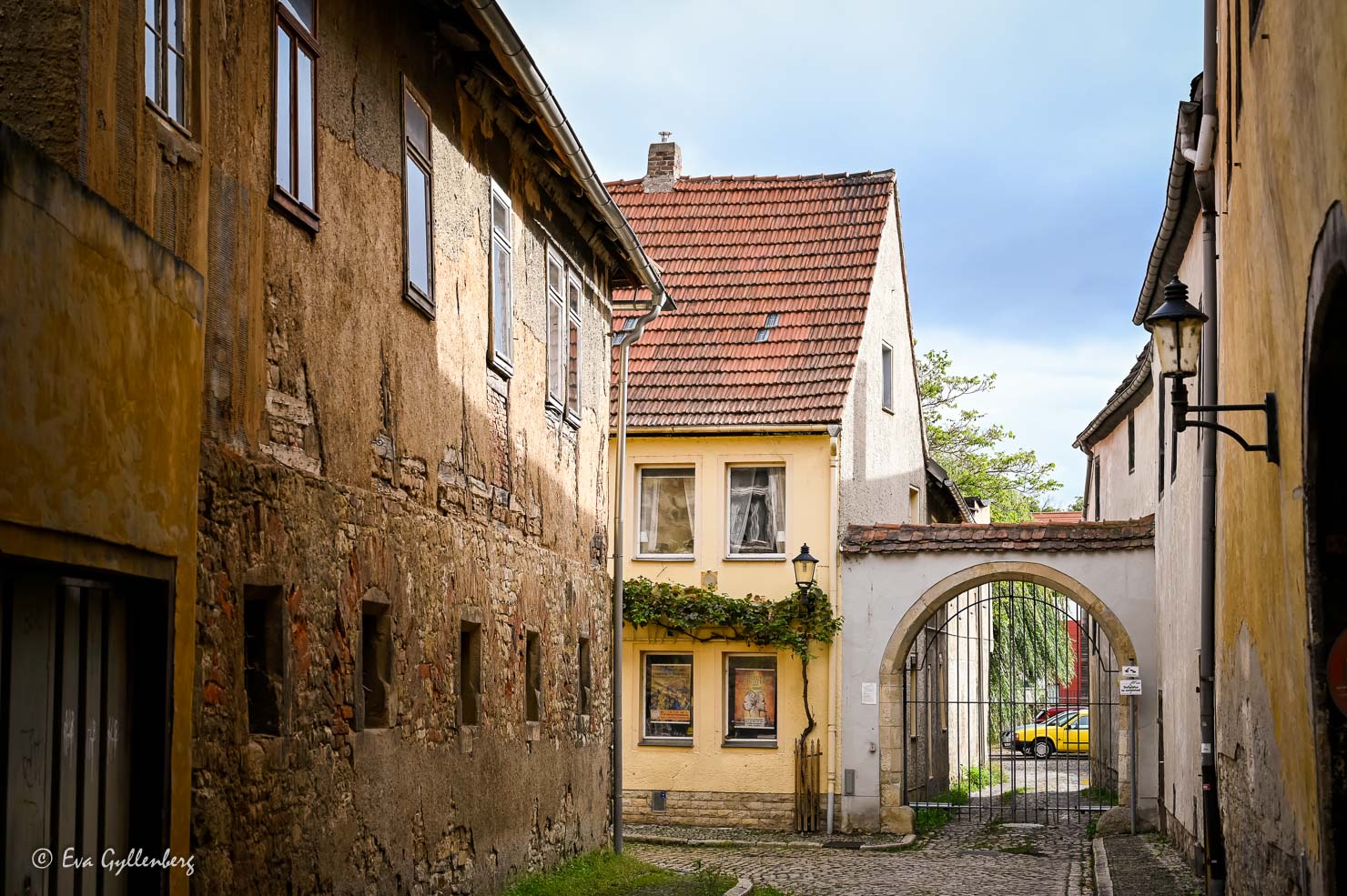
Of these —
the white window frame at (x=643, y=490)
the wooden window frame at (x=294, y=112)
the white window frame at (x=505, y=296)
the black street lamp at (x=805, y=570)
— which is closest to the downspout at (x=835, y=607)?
the black street lamp at (x=805, y=570)

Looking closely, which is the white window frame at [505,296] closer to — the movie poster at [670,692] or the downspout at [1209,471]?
the downspout at [1209,471]

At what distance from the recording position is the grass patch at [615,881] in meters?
13.2

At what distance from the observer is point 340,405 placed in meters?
9.07

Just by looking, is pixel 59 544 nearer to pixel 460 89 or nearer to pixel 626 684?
pixel 460 89

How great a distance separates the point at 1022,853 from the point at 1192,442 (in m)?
6.03

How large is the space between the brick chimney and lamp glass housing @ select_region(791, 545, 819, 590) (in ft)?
26.6

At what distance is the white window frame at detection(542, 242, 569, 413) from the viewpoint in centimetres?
1484

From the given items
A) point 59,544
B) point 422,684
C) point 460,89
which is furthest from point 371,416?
point 59,544

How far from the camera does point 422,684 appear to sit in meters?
10.6

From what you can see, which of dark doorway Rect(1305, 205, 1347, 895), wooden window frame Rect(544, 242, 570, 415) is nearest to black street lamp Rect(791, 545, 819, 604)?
wooden window frame Rect(544, 242, 570, 415)

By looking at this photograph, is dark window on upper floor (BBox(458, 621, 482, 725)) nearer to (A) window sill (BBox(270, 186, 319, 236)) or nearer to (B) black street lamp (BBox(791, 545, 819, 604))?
(A) window sill (BBox(270, 186, 319, 236))

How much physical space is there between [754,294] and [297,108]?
17262 mm

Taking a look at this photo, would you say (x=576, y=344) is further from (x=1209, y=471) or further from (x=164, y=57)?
(x=164, y=57)

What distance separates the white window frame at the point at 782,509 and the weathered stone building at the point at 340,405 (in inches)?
317
